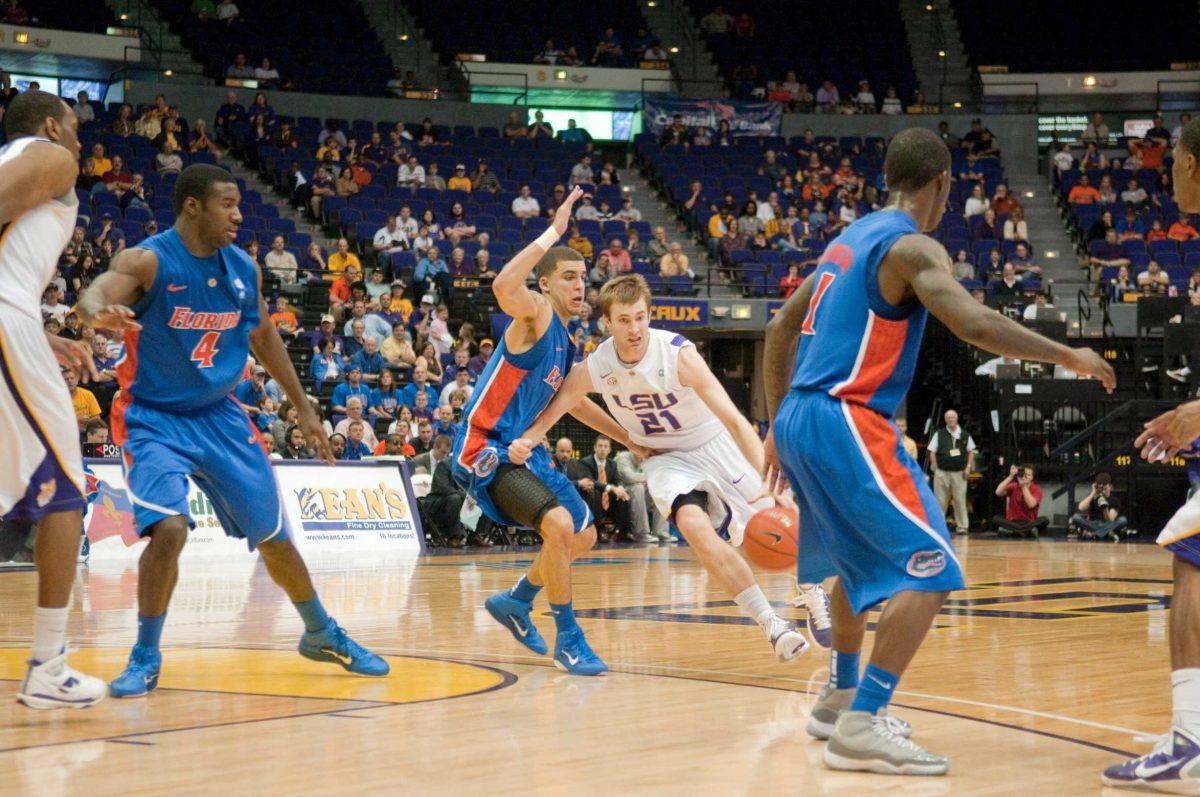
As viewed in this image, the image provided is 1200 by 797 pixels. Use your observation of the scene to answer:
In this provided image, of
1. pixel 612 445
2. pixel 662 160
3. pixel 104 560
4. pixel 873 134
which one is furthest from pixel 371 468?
pixel 873 134

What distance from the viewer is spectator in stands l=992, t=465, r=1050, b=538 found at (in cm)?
1814

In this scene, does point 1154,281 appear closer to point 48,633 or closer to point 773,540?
point 773,540

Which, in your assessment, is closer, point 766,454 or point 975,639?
point 766,454

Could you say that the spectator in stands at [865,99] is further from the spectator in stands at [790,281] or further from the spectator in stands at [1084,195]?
the spectator in stands at [790,281]

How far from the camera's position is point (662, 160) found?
27.1m

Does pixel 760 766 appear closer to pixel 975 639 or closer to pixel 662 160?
pixel 975 639

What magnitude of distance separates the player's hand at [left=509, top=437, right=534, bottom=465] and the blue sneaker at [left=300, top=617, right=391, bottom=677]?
106cm

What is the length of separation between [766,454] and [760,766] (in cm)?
109

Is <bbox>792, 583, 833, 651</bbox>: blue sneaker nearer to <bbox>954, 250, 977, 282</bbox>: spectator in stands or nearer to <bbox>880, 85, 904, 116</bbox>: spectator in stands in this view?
<bbox>954, 250, 977, 282</bbox>: spectator in stands

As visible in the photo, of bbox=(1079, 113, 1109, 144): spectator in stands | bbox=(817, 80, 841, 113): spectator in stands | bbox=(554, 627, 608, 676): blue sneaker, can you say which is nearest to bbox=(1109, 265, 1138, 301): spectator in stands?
bbox=(1079, 113, 1109, 144): spectator in stands

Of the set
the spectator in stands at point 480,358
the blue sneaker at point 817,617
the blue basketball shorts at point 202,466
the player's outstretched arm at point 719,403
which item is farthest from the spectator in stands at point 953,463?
the blue basketball shorts at point 202,466

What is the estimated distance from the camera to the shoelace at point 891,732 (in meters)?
4.12

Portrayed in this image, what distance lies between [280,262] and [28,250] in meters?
14.5

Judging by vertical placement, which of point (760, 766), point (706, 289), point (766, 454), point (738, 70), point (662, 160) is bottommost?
point (760, 766)
